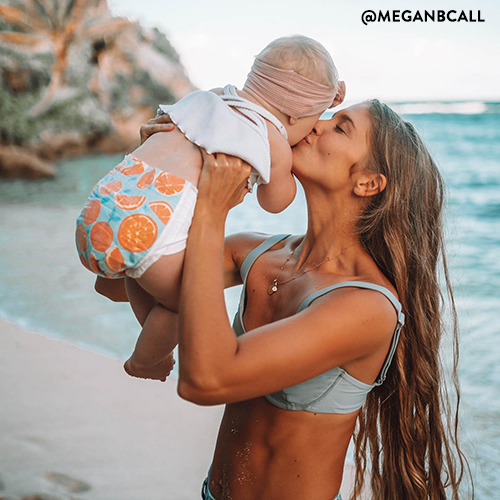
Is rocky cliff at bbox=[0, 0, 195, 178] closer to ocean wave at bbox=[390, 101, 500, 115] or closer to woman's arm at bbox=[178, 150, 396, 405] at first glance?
woman's arm at bbox=[178, 150, 396, 405]

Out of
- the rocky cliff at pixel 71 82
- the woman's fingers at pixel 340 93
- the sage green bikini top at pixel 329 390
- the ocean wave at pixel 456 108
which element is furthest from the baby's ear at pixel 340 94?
the ocean wave at pixel 456 108

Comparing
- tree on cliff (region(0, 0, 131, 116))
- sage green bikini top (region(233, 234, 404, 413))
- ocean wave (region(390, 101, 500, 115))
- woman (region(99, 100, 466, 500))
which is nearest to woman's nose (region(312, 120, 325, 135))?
woman (region(99, 100, 466, 500))

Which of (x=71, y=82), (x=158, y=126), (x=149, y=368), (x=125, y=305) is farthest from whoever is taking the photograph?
(x=71, y=82)

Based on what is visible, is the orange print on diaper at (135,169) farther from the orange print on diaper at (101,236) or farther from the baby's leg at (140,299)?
the baby's leg at (140,299)

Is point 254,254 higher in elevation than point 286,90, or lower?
lower

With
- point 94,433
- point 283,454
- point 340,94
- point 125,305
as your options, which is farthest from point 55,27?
point 283,454

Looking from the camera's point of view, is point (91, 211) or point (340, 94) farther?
point (340, 94)

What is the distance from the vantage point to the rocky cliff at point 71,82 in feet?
53.1

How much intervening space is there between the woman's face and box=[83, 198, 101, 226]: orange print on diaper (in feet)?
2.33

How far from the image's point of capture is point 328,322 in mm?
1627

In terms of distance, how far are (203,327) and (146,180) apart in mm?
477

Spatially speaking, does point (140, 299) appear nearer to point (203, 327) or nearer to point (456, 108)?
point (203, 327)

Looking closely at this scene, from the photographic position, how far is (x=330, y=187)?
2068 mm

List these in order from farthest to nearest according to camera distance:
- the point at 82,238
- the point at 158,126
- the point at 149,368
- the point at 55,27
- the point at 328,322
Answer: the point at 55,27
the point at 149,368
the point at 158,126
the point at 82,238
the point at 328,322
